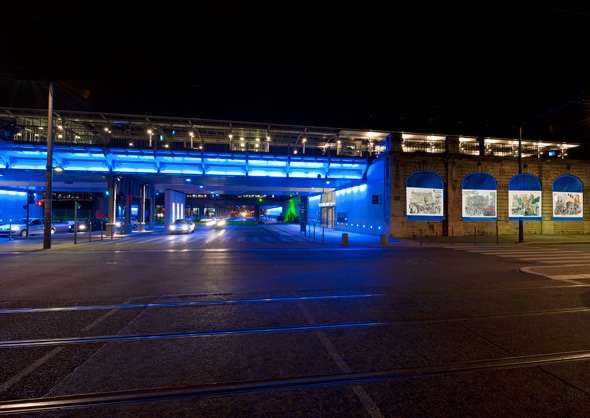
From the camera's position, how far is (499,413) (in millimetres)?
2775

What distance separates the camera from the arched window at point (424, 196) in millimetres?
25703

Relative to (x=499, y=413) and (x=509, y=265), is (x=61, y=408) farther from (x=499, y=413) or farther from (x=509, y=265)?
(x=509, y=265)

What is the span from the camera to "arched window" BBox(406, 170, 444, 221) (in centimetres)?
2570

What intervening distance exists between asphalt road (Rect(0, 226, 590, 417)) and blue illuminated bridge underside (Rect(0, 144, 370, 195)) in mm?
20092

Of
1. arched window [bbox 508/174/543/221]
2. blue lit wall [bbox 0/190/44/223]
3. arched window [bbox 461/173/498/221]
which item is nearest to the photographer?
arched window [bbox 461/173/498/221]

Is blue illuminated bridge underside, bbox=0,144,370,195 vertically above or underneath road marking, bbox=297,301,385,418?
above

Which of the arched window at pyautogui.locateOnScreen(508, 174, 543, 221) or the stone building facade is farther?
the arched window at pyautogui.locateOnScreen(508, 174, 543, 221)

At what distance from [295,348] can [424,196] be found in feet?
80.4

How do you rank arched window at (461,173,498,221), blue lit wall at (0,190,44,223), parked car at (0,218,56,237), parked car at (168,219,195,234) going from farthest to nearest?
blue lit wall at (0,190,44,223) < parked car at (168,219,195,234) < arched window at (461,173,498,221) < parked car at (0,218,56,237)

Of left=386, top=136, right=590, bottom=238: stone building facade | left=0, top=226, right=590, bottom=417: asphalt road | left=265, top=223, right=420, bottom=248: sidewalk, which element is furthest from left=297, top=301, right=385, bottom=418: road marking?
left=386, top=136, right=590, bottom=238: stone building facade

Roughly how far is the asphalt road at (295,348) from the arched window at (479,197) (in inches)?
781

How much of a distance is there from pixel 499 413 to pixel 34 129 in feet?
121

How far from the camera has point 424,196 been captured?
2589 cm

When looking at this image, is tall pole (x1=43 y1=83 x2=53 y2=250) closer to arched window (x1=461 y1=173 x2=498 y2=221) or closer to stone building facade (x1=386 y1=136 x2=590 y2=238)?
stone building facade (x1=386 y1=136 x2=590 y2=238)
